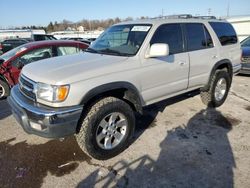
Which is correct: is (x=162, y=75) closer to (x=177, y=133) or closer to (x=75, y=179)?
(x=177, y=133)

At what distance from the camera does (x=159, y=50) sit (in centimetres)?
349

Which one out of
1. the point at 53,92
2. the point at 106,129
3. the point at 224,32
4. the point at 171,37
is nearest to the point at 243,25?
the point at 224,32

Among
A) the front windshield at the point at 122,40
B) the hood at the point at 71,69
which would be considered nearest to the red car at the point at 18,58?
the front windshield at the point at 122,40

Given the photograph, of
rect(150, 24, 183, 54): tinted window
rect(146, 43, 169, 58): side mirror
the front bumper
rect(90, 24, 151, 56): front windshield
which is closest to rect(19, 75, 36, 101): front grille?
the front bumper

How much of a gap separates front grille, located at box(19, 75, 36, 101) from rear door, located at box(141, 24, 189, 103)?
62.7 inches

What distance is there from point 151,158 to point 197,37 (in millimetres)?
2601

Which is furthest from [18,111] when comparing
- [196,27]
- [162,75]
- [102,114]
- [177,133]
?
[196,27]

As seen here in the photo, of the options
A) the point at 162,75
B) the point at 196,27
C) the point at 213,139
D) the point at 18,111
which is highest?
the point at 196,27

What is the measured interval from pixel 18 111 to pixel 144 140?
201 cm

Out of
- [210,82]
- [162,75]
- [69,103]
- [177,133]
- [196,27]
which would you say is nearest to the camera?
[69,103]

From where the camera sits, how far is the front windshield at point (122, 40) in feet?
→ 12.4

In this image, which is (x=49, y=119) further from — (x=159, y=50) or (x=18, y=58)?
(x=18, y=58)

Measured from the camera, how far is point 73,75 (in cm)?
298

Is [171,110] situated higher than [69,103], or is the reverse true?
[69,103]
